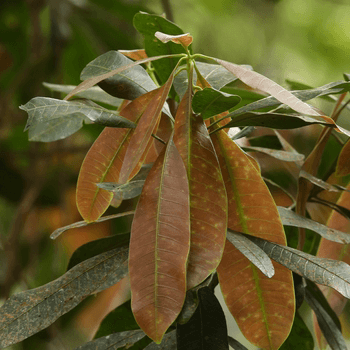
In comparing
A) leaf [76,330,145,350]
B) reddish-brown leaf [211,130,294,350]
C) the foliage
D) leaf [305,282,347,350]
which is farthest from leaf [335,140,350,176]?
leaf [76,330,145,350]

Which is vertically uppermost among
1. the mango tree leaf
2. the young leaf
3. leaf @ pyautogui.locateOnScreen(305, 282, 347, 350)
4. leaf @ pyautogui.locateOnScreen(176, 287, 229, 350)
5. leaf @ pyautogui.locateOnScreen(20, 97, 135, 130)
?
the young leaf

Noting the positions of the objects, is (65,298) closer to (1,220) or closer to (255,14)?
(1,220)

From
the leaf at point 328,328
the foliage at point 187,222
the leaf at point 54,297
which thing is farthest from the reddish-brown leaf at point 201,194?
the leaf at point 328,328

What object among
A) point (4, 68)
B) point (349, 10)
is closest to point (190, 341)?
point (4, 68)

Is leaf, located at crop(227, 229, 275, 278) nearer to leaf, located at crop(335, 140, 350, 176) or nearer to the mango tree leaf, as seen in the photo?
leaf, located at crop(335, 140, 350, 176)

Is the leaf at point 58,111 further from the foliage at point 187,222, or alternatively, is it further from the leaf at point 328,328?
the leaf at point 328,328

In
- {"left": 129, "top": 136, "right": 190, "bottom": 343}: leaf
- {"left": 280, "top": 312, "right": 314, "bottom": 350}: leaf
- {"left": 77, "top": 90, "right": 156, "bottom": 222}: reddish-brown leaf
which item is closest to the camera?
{"left": 129, "top": 136, "right": 190, "bottom": 343}: leaf
